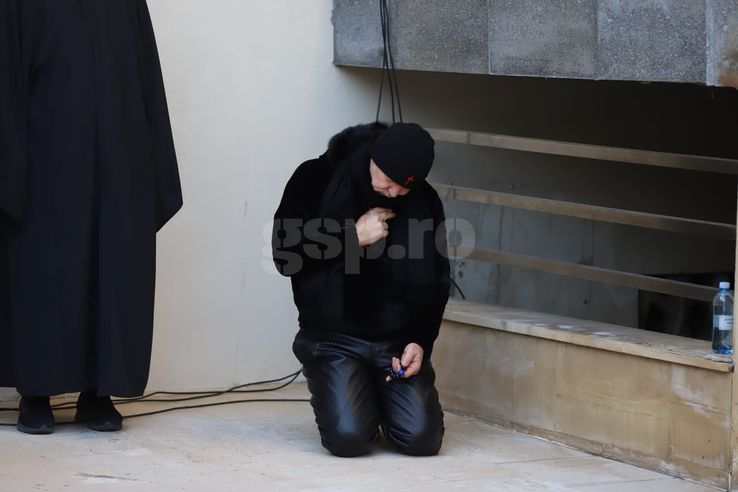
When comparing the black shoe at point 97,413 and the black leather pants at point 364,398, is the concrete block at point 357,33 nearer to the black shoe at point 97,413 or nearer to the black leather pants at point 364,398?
the black leather pants at point 364,398

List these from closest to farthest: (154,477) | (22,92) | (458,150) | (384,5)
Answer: (154,477)
(22,92)
(384,5)
(458,150)

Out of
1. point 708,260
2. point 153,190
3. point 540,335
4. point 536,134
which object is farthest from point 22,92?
point 708,260

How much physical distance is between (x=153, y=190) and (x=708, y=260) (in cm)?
351

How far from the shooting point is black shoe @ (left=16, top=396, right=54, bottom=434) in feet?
13.5

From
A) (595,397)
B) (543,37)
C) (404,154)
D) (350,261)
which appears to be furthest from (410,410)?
(543,37)

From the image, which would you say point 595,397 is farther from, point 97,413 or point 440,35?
point 97,413

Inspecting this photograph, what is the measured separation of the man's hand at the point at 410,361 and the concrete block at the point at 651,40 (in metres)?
1.08

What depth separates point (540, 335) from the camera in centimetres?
437

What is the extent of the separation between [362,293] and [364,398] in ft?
1.13

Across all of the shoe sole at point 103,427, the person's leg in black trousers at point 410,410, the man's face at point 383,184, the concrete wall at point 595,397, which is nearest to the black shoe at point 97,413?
the shoe sole at point 103,427

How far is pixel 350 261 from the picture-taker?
4039 millimetres

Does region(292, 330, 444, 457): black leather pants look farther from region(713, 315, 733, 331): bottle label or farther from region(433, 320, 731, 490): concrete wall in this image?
region(713, 315, 733, 331): bottle label

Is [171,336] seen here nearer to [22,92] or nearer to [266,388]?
[266,388]

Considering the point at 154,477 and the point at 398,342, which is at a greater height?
the point at 398,342
